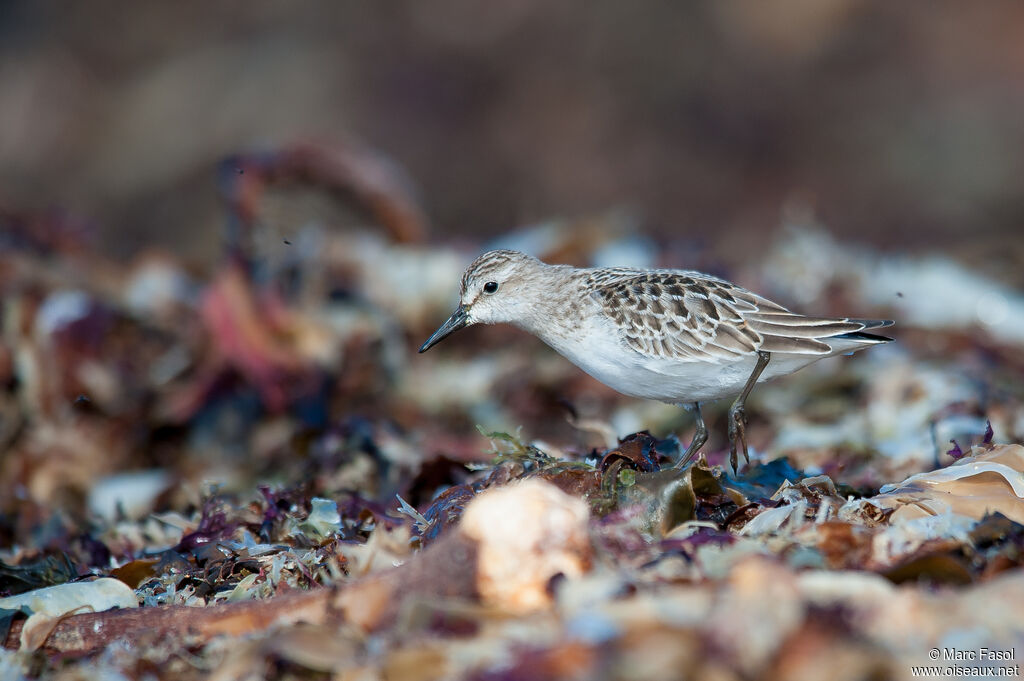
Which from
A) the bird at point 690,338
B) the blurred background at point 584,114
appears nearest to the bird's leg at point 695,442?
the bird at point 690,338

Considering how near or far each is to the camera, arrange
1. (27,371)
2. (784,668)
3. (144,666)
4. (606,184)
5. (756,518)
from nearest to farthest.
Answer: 1. (784,668)
2. (144,666)
3. (756,518)
4. (27,371)
5. (606,184)

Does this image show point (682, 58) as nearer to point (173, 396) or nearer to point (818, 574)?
point (173, 396)

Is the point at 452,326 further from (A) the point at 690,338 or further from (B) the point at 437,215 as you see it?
(B) the point at 437,215

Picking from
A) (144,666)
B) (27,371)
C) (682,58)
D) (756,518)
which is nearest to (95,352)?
(27,371)

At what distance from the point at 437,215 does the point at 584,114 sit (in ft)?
6.31

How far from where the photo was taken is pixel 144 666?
86.1 inches

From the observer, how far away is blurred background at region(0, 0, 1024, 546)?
15.5 feet

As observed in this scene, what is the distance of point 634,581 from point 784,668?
0.42 m

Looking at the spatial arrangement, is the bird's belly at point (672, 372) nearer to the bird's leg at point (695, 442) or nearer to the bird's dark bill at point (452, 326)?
the bird's leg at point (695, 442)

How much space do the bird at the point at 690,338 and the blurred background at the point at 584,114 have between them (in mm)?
5983

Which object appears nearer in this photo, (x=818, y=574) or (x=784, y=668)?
(x=784, y=668)

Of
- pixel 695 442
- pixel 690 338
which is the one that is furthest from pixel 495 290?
pixel 695 442

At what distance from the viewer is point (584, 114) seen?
10.7 metres

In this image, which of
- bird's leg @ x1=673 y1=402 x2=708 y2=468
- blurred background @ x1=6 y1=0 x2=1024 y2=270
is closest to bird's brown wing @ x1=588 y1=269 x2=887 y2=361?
bird's leg @ x1=673 y1=402 x2=708 y2=468
